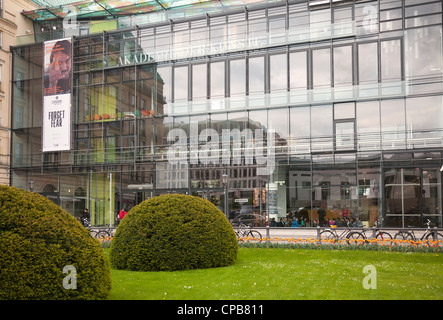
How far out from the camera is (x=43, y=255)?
23.7 ft

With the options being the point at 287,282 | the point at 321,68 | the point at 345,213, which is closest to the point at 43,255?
the point at 287,282

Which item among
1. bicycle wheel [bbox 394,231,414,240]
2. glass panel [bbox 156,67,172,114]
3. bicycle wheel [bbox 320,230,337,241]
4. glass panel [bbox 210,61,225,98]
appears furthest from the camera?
glass panel [bbox 156,67,172,114]

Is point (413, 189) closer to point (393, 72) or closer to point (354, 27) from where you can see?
point (393, 72)

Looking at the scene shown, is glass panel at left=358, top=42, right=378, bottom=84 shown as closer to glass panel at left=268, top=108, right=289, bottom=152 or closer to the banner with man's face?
glass panel at left=268, top=108, right=289, bottom=152

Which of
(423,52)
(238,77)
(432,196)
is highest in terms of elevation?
(423,52)

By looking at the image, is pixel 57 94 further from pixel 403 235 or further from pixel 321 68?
pixel 403 235

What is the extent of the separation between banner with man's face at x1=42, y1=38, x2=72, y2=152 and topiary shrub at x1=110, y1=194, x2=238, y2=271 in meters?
26.6

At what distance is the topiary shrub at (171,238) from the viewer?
11961 millimetres

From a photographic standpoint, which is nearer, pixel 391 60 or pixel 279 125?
pixel 391 60

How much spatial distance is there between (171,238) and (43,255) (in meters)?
5.06

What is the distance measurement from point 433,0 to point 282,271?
2470cm

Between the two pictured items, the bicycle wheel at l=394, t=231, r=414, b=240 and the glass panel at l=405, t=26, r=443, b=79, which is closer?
the bicycle wheel at l=394, t=231, r=414, b=240

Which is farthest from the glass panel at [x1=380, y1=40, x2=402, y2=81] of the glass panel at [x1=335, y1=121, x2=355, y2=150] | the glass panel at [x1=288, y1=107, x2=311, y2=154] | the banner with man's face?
the banner with man's face

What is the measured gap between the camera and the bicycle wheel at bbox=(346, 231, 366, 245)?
738 inches
